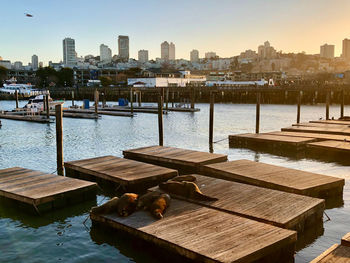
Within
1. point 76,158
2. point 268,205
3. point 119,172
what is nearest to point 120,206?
point 268,205

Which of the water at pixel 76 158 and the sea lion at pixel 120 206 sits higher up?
the sea lion at pixel 120 206

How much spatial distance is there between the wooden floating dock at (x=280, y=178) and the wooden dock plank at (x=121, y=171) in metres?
1.79

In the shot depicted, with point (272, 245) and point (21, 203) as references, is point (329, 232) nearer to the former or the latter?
point (272, 245)

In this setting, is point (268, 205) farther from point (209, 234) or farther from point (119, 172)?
point (119, 172)

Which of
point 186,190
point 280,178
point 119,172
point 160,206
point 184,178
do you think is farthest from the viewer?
point 119,172

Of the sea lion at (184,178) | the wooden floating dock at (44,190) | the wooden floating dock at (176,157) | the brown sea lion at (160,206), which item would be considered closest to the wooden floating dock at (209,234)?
the brown sea lion at (160,206)

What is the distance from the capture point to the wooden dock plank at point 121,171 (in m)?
12.2

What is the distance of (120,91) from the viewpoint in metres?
95.2

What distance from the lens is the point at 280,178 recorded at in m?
12.0

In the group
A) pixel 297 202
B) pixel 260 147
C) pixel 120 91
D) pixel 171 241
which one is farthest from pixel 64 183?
pixel 120 91

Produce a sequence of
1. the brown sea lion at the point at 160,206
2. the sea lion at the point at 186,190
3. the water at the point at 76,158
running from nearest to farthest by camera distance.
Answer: the brown sea lion at the point at 160,206
the water at the point at 76,158
the sea lion at the point at 186,190

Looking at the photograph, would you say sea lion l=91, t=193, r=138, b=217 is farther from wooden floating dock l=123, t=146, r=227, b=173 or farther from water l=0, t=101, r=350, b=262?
wooden floating dock l=123, t=146, r=227, b=173

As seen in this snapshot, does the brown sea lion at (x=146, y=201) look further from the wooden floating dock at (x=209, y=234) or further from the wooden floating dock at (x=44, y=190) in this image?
the wooden floating dock at (x=44, y=190)

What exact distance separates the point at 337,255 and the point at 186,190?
4059 mm
